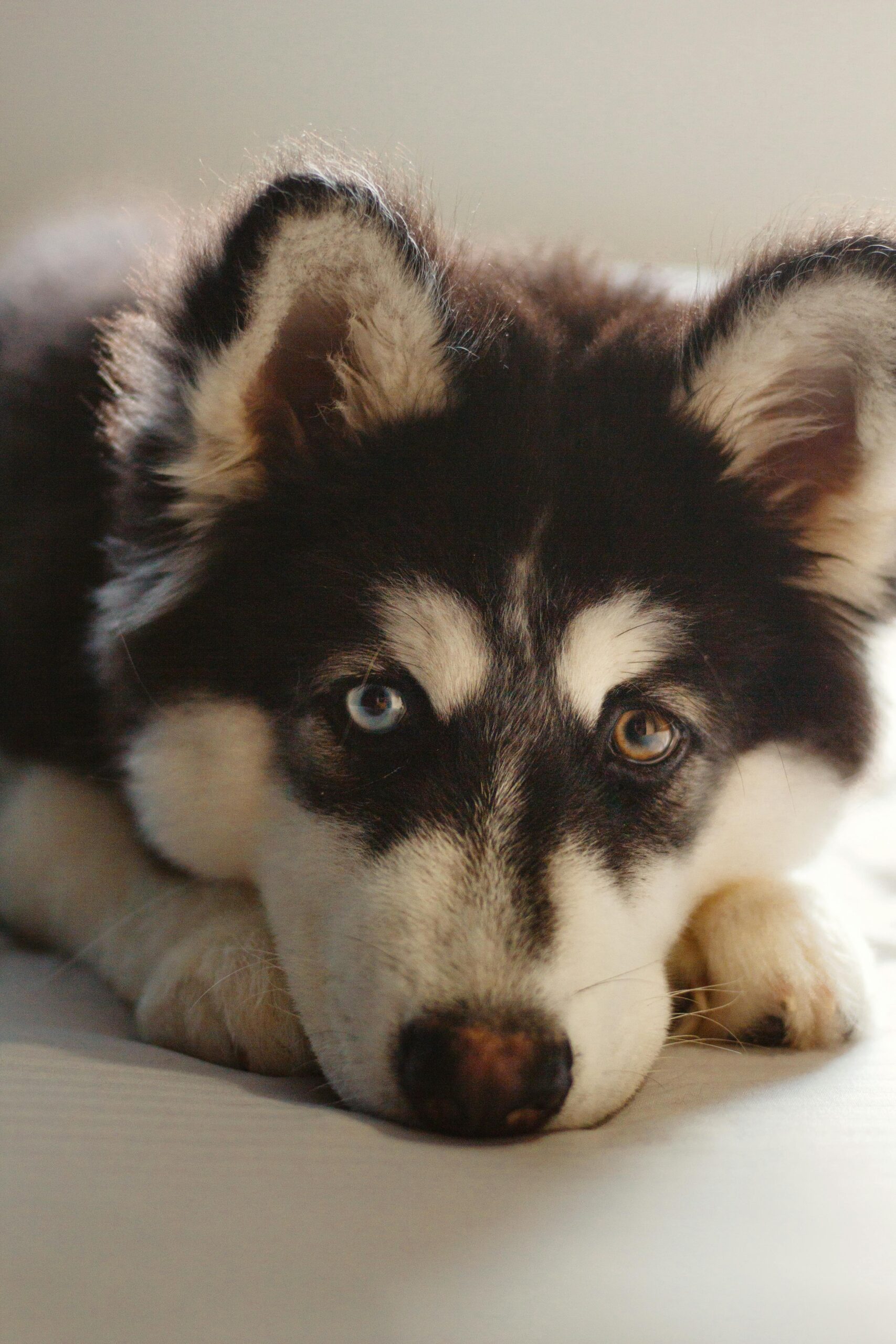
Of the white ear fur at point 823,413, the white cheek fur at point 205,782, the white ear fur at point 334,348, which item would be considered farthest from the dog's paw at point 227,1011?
the white ear fur at point 823,413

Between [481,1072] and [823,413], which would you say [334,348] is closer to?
[823,413]

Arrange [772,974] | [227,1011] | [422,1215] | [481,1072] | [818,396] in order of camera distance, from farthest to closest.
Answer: [818,396]
[772,974]
[227,1011]
[481,1072]
[422,1215]

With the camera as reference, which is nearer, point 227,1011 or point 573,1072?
point 573,1072

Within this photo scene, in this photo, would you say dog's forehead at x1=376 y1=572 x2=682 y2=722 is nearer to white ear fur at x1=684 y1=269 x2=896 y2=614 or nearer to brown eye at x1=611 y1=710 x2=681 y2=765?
brown eye at x1=611 y1=710 x2=681 y2=765

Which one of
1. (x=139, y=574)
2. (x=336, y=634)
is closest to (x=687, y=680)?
(x=336, y=634)

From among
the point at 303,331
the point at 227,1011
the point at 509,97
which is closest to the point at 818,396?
the point at 303,331

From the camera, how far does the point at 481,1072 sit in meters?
1.30

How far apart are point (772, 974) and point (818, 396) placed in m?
0.86

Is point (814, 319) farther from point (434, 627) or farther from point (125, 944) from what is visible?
point (125, 944)

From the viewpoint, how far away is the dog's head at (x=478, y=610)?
1.47 metres

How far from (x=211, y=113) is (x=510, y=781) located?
11.7 feet

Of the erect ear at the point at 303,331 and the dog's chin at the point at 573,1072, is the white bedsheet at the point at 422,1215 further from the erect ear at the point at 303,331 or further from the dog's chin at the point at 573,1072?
the erect ear at the point at 303,331

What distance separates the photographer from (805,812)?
192cm

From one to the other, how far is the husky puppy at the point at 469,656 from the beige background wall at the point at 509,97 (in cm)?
247
